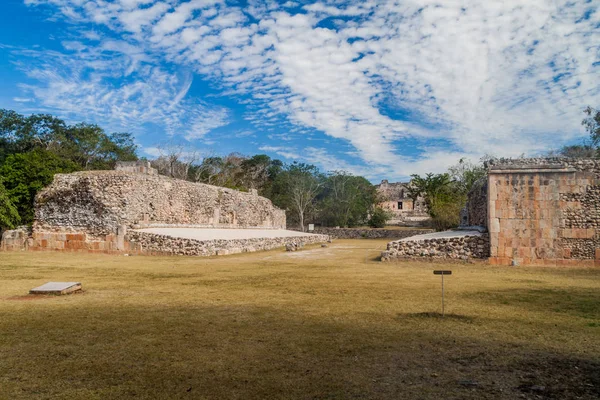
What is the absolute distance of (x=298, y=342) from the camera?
4855 mm

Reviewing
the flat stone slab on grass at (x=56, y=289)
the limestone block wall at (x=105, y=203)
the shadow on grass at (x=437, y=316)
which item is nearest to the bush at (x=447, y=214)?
the limestone block wall at (x=105, y=203)

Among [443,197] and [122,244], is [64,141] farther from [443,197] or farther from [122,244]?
[443,197]

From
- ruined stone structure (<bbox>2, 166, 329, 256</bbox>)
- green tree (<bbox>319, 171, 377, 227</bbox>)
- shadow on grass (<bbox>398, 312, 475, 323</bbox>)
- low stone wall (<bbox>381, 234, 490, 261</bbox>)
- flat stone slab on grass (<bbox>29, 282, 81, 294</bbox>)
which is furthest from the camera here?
green tree (<bbox>319, 171, 377, 227</bbox>)

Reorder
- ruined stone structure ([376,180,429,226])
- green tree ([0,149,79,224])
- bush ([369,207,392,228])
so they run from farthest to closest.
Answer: ruined stone structure ([376,180,429,226]) < bush ([369,207,392,228]) < green tree ([0,149,79,224])

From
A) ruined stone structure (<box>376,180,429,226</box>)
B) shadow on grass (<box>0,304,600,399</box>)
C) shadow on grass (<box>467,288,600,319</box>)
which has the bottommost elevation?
shadow on grass (<box>467,288,600,319</box>)

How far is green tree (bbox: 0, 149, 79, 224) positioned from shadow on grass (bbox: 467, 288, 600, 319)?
79.0 ft

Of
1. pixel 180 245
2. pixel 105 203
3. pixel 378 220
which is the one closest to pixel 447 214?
pixel 378 220

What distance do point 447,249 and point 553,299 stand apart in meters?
7.85

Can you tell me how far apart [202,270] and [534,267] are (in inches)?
461

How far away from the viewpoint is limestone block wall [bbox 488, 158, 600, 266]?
14.8 meters

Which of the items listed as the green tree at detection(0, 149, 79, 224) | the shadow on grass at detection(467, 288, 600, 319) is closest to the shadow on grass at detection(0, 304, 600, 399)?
the shadow on grass at detection(467, 288, 600, 319)

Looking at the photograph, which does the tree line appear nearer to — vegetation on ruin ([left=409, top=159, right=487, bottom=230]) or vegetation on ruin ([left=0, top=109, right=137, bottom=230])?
vegetation on ruin ([left=409, top=159, right=487, bottom=230])

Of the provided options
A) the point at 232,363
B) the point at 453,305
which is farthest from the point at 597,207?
the point at 232,363

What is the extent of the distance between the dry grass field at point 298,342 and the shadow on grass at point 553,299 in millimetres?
28
